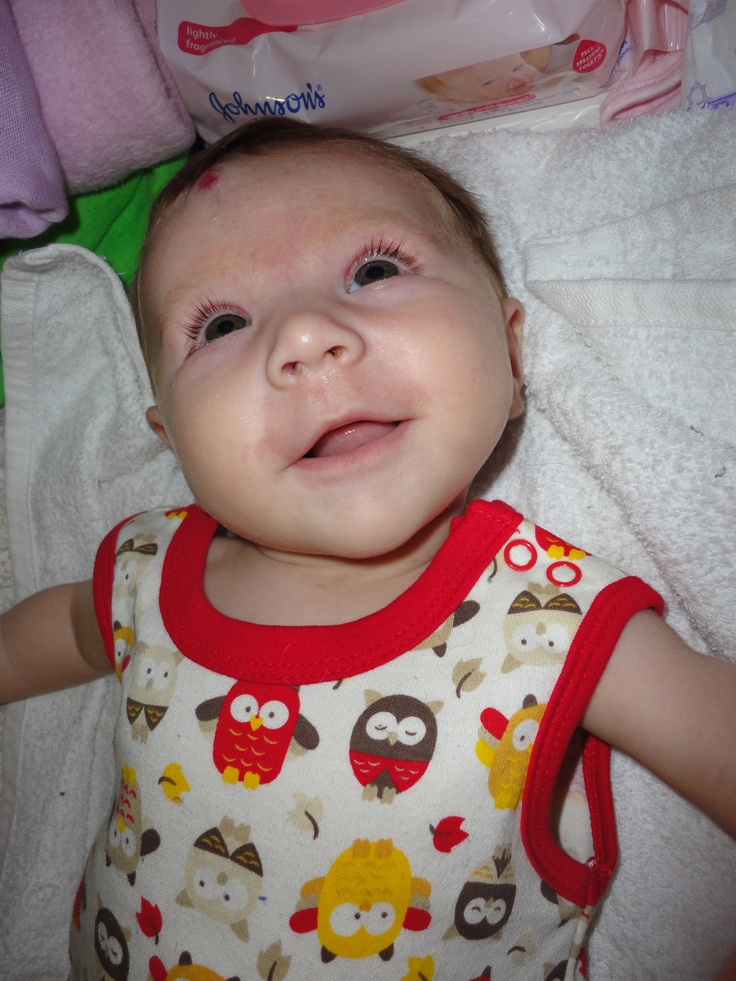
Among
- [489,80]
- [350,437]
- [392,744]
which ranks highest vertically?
[489,80]

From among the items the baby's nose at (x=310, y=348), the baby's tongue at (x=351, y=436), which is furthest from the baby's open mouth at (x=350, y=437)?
the baby's nose at (x=310, y=348)

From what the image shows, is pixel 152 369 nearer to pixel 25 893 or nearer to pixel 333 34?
pixel 333 34

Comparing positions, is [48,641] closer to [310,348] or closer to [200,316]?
[200,316]

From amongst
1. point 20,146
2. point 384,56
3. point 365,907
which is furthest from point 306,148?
point 365,907

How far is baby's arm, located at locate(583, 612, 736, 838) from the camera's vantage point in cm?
86

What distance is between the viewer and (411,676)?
967mm

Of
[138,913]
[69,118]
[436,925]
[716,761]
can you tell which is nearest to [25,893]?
[138,913]

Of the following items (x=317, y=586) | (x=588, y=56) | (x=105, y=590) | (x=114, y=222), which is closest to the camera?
(x=317, y=586)

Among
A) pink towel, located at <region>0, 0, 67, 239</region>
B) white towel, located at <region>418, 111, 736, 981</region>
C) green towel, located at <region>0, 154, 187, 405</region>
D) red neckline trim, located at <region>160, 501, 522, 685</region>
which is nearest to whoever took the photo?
red neckline trim, located at <region>160, 501, 522, 685</region>

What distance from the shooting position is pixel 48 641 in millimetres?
1292

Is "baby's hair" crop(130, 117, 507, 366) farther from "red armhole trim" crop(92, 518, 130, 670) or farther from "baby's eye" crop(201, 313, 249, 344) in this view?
"red armhole trim" crop(92, 518, 130, 670)

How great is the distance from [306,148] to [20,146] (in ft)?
1.45

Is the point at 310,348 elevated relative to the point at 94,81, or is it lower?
lower

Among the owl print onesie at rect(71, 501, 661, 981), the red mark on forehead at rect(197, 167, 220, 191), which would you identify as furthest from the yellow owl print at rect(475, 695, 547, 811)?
the red mark on forehead at rect(197, 167, 220, 191)
